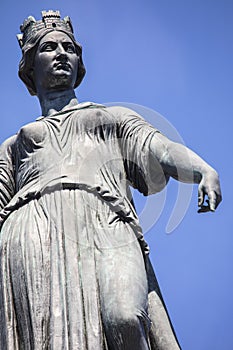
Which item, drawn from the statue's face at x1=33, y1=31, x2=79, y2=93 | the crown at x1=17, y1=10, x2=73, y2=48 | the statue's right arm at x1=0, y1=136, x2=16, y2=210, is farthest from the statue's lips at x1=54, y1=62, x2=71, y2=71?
the statue's right arm at x1=0, y1=136, x2=16, y2=210

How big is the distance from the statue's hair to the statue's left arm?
80.2 inches

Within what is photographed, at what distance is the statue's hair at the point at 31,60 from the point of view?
1509cm

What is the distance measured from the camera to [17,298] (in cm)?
1259

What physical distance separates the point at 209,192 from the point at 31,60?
12.0 ft

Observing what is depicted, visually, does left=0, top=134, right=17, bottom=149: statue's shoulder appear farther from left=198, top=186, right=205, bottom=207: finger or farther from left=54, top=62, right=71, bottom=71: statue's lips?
left=198, top=186, right=205, bottom=207: finger

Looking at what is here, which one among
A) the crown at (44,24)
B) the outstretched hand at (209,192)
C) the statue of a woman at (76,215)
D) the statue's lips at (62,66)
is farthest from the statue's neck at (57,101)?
the outstretched hand at (209,192)

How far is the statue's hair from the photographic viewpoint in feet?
49.5

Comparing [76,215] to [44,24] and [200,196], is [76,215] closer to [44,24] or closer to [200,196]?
[200,196]

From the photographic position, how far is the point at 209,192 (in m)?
12.7

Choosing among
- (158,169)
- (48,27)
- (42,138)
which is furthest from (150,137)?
(48,27)

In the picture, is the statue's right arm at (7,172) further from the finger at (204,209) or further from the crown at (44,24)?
the finger at (204,209)

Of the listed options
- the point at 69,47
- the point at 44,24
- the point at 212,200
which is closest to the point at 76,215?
the point at 212,200

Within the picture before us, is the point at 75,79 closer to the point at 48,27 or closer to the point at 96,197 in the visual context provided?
the point at 48,27

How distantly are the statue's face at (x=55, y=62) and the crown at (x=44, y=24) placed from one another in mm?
204
